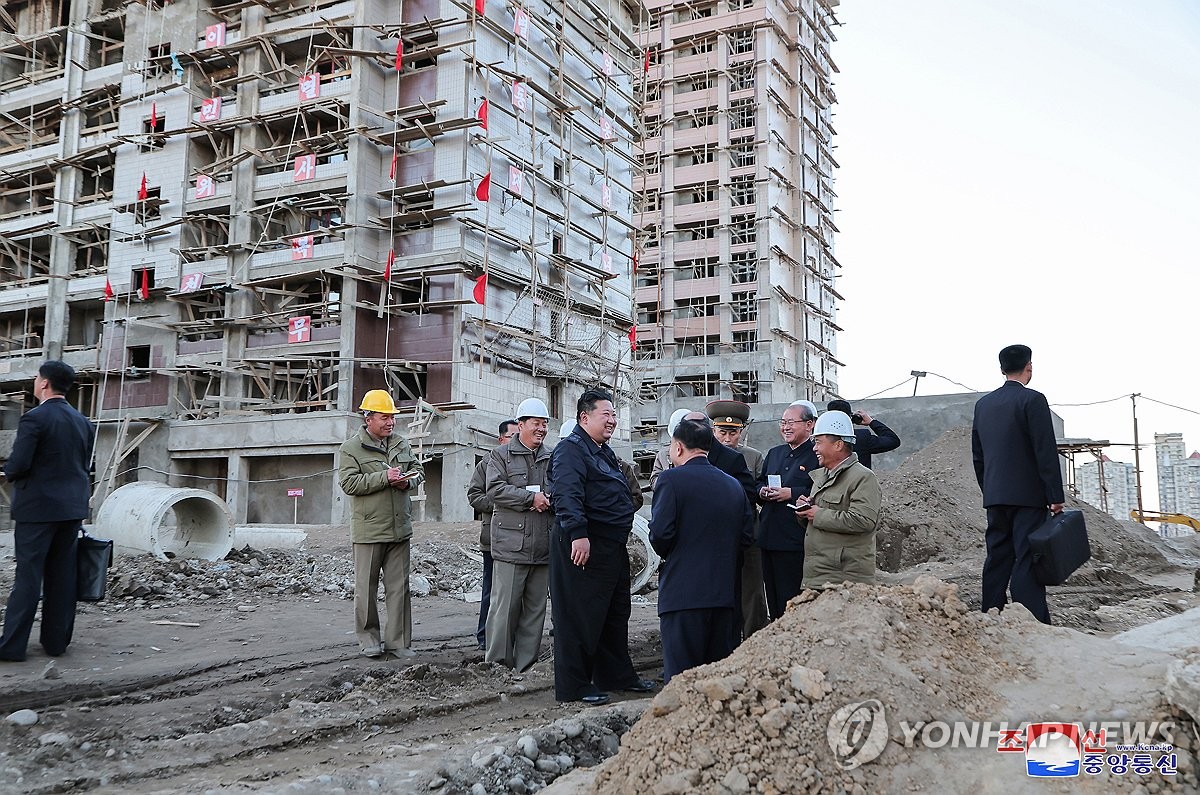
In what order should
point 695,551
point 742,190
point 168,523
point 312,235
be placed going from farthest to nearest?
1. point 742,190
2. point 312,235
3. point 168,523
4. point 695,551

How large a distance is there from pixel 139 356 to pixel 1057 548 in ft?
99.2

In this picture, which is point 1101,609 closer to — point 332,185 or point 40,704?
point 40,704

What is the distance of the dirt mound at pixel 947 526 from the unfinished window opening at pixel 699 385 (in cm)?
2599

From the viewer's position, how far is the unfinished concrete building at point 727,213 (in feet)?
137

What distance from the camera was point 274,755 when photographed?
13.7ft

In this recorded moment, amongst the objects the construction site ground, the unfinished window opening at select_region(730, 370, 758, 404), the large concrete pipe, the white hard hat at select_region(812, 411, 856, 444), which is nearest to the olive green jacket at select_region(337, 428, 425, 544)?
the construction site ground

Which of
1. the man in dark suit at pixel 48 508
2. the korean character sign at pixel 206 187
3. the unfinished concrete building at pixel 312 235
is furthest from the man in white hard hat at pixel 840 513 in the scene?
the korean character sign at pixel 206 187

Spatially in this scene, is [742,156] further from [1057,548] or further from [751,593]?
[1057,548]

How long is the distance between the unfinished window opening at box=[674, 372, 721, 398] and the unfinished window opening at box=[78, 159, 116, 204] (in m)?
24.1

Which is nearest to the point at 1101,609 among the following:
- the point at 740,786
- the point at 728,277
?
the point at 740,786

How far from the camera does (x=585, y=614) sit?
536 centimetres

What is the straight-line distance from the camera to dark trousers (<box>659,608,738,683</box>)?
4.60m

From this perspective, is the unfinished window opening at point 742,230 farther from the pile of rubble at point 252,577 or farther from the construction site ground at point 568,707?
the construction site ground at point 568,707

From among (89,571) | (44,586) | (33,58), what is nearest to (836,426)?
(89,571)
